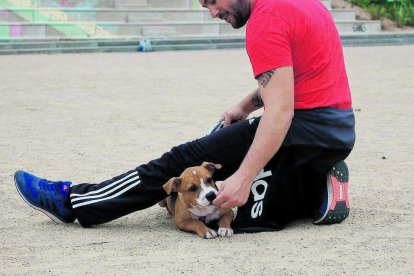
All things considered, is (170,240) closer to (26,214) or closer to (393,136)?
(26,214)

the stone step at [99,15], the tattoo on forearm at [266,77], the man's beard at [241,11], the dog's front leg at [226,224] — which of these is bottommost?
the stone step at [99,15]

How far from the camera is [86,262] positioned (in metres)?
4.46

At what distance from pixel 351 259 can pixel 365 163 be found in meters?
2.68

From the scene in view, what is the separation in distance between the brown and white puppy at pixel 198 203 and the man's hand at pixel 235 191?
0.24 m

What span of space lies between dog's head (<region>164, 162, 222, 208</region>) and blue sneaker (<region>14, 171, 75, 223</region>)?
0.68 m

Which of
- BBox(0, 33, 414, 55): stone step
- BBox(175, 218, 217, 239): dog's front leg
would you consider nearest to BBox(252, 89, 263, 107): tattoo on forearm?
BBox(175, 218, 217, 239): dog's front leg

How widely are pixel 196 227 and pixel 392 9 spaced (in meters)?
22.0

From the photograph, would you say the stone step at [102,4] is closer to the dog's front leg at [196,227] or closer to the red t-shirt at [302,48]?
the dog's front leg at [196,227]

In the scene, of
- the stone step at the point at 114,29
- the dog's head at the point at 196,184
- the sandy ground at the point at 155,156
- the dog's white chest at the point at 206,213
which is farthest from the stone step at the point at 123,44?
the dog's head at the point at 196,184

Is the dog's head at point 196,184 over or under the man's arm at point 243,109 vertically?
under

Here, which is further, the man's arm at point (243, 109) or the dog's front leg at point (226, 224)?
the man's arm at point (243, 109)

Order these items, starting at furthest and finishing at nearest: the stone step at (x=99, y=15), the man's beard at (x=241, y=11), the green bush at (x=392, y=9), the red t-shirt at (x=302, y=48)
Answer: the green bush at (x=392, y=9) → the stone step at (x=99, y=15) → the man's beard at (x=241, y=11) → the red t-shirt at (x=302, y=48)

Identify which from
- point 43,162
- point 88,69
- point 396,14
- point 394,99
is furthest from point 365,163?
point 396,14

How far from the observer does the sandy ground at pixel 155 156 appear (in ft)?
14.6
